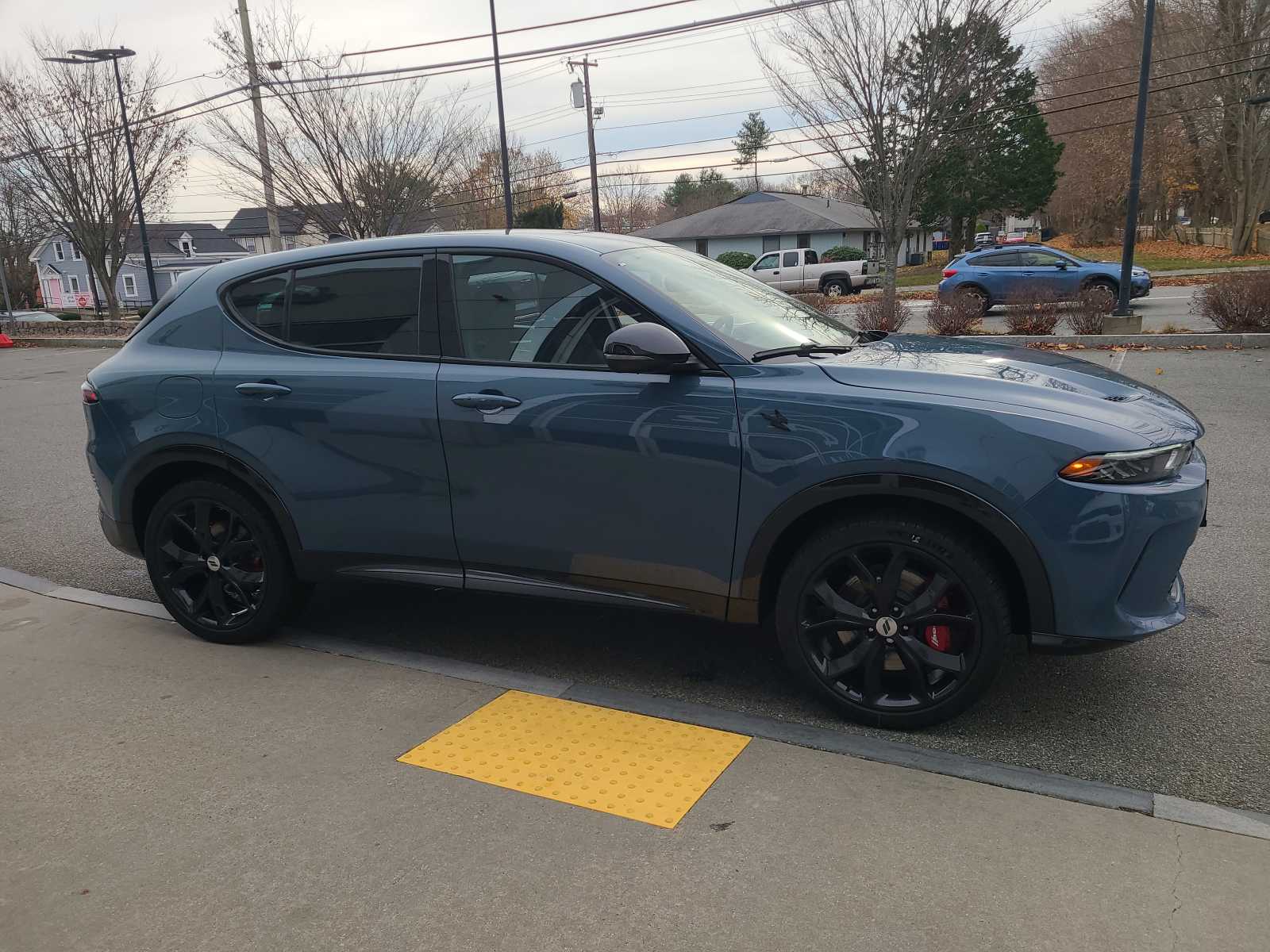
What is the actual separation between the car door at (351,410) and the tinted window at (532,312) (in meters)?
0.16

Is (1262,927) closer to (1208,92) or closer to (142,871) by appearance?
(142,871)

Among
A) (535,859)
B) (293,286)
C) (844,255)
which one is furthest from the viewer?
(844,255)

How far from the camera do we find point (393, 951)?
2260mm

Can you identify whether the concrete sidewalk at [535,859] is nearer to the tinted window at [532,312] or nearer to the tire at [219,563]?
the tire at [219,563]

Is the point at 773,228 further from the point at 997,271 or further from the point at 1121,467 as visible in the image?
the point at 1121,467

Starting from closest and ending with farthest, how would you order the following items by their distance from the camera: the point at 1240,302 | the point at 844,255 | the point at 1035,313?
the point at 1240,302, the point at 1035,313, the point at 844,255

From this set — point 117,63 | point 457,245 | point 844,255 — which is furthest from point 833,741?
point 844,255

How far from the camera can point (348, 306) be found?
3957 millimetres


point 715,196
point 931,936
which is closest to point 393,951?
point 931,936

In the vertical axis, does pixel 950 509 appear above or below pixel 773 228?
below

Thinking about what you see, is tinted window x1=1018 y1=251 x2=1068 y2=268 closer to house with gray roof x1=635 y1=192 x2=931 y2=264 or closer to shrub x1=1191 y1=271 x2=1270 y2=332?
shrub x1=1191 y1=271 x2=1270 y2=332

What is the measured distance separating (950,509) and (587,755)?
4.74ft

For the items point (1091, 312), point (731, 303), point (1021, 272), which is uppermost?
point (731, 303)

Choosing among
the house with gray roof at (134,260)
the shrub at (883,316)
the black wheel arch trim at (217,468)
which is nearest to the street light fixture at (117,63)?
the shrub at (883,316)
